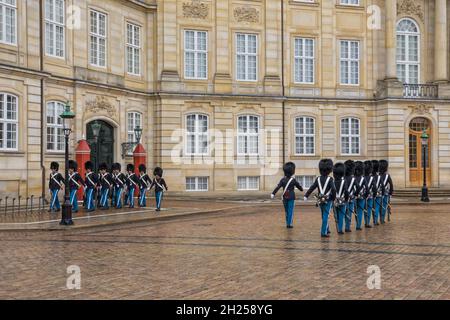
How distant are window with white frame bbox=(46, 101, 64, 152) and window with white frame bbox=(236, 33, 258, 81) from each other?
39.9 feet

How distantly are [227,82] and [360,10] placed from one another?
9894 millimetres

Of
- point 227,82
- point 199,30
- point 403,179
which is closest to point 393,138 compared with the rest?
point 403,179

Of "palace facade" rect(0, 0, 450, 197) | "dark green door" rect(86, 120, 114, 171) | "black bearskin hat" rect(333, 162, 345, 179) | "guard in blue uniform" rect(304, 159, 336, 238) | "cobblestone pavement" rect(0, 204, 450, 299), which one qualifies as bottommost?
"cobblestone pavement" rect(0, 204, 450, 299)

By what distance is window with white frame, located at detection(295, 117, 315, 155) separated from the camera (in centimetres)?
3781

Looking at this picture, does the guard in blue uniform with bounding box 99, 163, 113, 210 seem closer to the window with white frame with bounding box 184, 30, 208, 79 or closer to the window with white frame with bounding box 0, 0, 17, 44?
the window with white frame with bounding box 0, 0, 17, 44

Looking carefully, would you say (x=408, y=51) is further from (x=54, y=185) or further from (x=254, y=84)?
(x=54, y=185)

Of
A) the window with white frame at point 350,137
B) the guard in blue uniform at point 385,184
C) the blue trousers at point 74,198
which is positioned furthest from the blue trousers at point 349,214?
the window with white frame at point 350,137

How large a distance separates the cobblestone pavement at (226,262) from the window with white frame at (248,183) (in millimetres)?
16511

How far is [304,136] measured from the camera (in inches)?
1492

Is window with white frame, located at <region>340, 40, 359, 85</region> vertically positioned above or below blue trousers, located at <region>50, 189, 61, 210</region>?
above

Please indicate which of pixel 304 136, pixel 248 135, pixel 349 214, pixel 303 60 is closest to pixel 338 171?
pixel 349 214

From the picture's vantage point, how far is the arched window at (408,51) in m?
39.5

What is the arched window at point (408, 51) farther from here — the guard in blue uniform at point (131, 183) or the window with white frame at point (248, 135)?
the guard in blue uniform at point (131, 183)

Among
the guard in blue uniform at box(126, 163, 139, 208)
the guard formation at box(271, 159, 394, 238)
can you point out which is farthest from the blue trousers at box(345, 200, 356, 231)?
the guard in blue uniform at box(126, 163, 139, 208)
